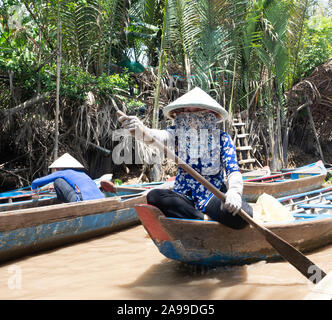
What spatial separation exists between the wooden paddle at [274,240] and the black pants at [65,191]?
81.7 inches

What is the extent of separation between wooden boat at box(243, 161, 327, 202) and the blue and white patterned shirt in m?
2.98

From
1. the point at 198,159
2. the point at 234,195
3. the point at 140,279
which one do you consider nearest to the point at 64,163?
the point at 140,279

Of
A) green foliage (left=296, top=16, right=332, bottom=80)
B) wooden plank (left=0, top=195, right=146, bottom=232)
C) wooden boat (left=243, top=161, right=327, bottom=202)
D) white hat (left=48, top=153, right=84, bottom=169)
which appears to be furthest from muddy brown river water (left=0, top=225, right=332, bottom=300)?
green foliage (left=296, top=16, right=332, bottom=80)

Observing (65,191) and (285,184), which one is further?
(285,184)

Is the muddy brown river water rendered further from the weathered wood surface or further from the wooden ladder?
the wooden ladder

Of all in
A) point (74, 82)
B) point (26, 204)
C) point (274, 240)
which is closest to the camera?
point (274, 240)


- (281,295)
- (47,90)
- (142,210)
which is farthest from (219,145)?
(47,90)

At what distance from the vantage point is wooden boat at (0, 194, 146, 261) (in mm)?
3109

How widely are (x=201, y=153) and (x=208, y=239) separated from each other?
2.07 feet

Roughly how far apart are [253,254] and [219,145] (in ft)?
2.93

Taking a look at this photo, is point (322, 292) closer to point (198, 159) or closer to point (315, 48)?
point (198, 159)

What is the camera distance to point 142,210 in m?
2.33

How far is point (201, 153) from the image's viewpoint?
2.48 meters

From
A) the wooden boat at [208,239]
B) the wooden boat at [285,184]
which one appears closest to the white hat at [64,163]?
the wooden boat at [208,239]
